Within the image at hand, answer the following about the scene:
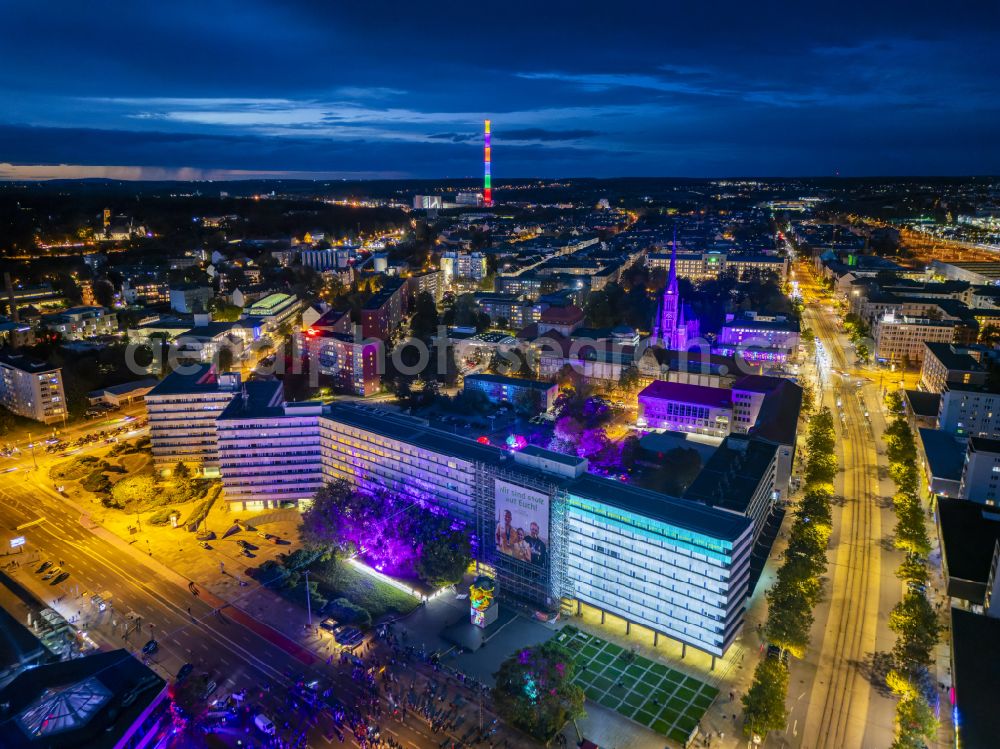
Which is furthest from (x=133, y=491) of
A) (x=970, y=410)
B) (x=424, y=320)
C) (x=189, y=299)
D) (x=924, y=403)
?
(x=924, y=403)

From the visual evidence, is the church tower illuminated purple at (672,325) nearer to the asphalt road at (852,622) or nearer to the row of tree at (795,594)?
the asphalt road at (852,622)

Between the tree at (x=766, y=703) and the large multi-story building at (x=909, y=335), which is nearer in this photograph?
the tree at (x=766, y=703)

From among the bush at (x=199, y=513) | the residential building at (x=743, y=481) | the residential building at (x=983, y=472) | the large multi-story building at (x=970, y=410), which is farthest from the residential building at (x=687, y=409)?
the bush at (x=199, y=513)

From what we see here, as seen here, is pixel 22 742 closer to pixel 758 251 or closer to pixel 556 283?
pixel 556 283

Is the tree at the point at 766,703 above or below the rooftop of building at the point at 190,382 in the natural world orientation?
below

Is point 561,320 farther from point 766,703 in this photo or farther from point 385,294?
point 766,703

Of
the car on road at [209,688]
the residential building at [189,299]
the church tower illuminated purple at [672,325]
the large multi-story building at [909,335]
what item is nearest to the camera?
the car on road at [209,688]

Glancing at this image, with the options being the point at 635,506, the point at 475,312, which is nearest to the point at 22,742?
the point at 635,506

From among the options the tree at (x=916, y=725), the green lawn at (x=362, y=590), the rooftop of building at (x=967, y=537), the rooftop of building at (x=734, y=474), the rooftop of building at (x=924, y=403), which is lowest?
the green lawn at (x=362, y=590)
